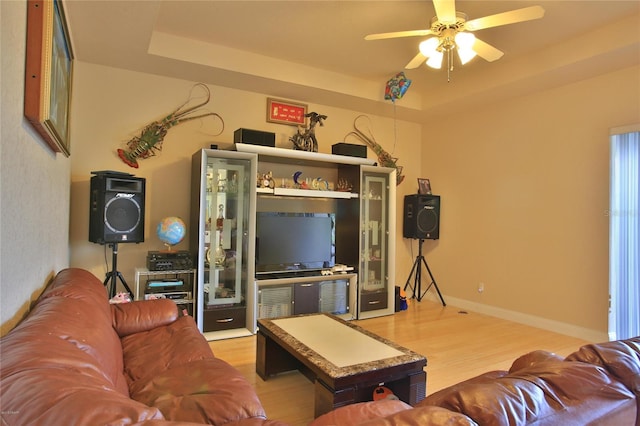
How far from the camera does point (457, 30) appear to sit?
9.18ft

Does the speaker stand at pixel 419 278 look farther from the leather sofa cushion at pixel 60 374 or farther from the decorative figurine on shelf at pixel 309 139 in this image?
the leather sofa cushion at pixel 60 374

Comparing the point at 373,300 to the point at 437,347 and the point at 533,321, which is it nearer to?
the point at 437,347

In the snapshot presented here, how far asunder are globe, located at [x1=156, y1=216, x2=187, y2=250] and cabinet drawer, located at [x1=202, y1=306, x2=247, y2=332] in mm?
784

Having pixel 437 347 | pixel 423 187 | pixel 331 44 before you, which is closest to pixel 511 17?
pixel 331 44

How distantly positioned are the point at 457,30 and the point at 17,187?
286cm

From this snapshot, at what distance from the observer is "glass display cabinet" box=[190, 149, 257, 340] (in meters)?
3.72

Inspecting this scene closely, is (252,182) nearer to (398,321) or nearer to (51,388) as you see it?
(398,321)

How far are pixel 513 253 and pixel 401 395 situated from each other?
10.1 feet

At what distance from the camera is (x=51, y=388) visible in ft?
2.60

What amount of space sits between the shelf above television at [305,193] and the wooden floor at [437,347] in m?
1.51

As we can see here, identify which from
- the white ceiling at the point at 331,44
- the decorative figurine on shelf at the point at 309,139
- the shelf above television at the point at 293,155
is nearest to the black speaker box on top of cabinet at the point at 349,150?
the shelf above television at the point at 293,155

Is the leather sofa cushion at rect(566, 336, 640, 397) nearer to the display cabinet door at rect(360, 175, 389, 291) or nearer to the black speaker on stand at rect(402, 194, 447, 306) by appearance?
the display cabinet door at rect(360, 175, 389, 291)

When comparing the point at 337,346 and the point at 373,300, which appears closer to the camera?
the point at 337,346

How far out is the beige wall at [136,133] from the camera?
365 cm
